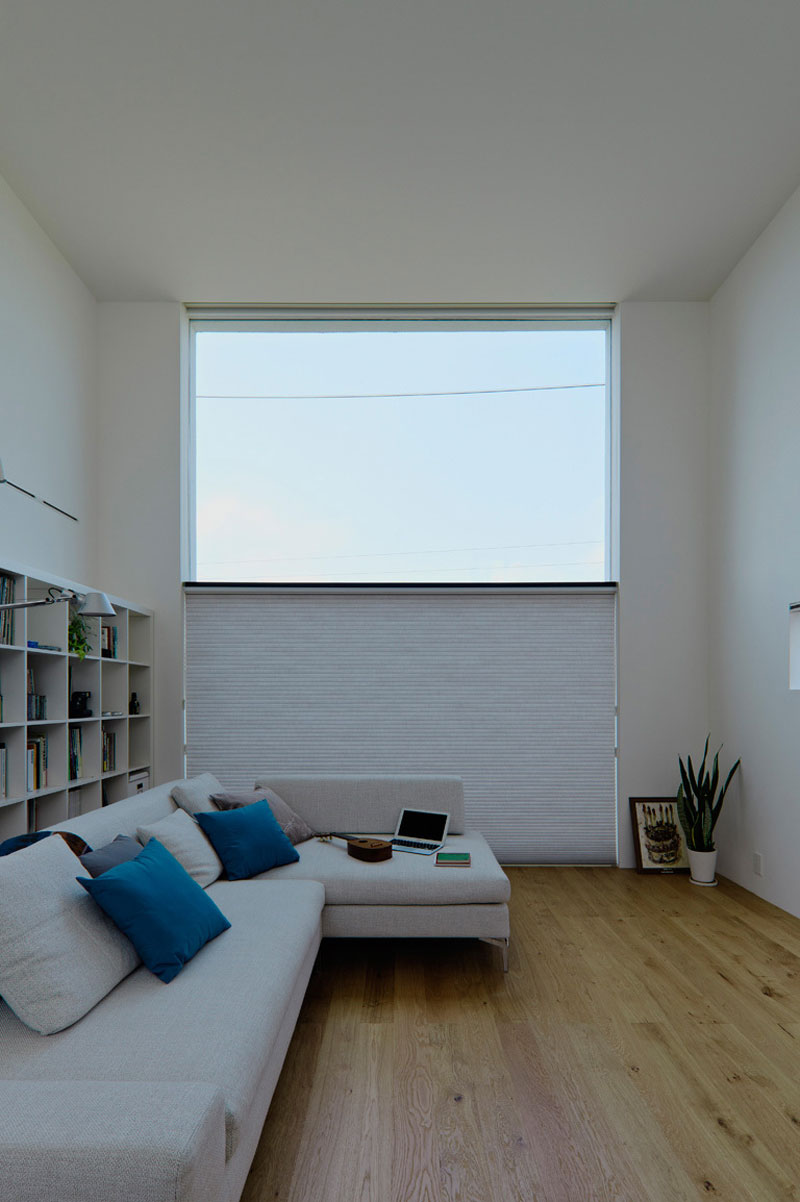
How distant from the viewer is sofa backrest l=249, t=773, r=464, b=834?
4.47m

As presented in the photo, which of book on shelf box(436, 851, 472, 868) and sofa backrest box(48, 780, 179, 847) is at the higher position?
sofa backrest box(48, 780, 179, 847)

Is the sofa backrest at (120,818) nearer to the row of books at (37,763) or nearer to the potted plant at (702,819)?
the row of books at (37,763)

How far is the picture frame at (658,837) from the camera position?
5.63 metres

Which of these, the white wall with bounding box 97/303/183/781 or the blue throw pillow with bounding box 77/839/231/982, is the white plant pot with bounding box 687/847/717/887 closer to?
the white wall with bounding box 97/303/183/781

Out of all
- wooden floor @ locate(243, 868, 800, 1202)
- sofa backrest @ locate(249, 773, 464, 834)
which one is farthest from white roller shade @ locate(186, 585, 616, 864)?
wooden floor @ locate(243, 868, 800, 1202)

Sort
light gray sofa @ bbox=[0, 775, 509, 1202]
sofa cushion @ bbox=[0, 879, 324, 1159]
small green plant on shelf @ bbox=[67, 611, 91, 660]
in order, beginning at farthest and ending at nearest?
small green plant on shelf @ bbox=[67, 611, 91, 660]
sofa cushion @ bbox=[0, 879, 324, 1159]
light gray sofa @ bbox=[0, 775, 509, 1202]

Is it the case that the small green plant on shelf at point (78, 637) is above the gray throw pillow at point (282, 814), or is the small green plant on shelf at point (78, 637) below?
above

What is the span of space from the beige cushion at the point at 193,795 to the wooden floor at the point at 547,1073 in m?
0.86

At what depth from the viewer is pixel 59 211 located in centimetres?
479

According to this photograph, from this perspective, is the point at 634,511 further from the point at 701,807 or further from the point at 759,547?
the point at 701,807

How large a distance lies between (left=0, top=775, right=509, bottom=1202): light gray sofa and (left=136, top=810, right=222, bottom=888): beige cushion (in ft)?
0.22

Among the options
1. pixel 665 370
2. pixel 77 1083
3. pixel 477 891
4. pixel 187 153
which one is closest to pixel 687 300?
pixel 665 370

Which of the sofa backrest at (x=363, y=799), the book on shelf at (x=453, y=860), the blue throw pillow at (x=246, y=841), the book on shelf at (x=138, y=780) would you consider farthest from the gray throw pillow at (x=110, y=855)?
the book on shelf at (x=138, y=780)

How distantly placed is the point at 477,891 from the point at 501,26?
3.52 m
